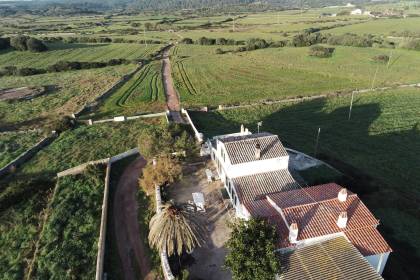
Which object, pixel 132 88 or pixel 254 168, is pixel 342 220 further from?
pixel 132 88

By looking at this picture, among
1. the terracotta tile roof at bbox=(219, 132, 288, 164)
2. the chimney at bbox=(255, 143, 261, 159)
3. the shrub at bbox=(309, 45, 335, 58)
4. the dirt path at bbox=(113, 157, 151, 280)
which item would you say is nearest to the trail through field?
the dirt path at bbox=(113, 157, 151, 280)

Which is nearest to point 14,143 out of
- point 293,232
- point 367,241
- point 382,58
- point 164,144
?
point 164,144

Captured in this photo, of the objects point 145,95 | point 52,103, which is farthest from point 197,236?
point 52,103

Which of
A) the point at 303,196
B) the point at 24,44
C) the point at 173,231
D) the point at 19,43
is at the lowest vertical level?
the point at 303,196

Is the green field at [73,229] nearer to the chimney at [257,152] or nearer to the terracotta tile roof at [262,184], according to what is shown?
the terracotta tile roof at [262,184]

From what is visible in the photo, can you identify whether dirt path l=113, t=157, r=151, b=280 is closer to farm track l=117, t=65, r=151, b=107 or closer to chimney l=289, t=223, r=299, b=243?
chimney l=289, t=223, r=299, b=243

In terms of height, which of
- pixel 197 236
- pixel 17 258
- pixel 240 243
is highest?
pixel 240 243

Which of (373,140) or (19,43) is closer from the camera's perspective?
(373,140)

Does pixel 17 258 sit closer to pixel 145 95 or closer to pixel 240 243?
pixel 240 243
